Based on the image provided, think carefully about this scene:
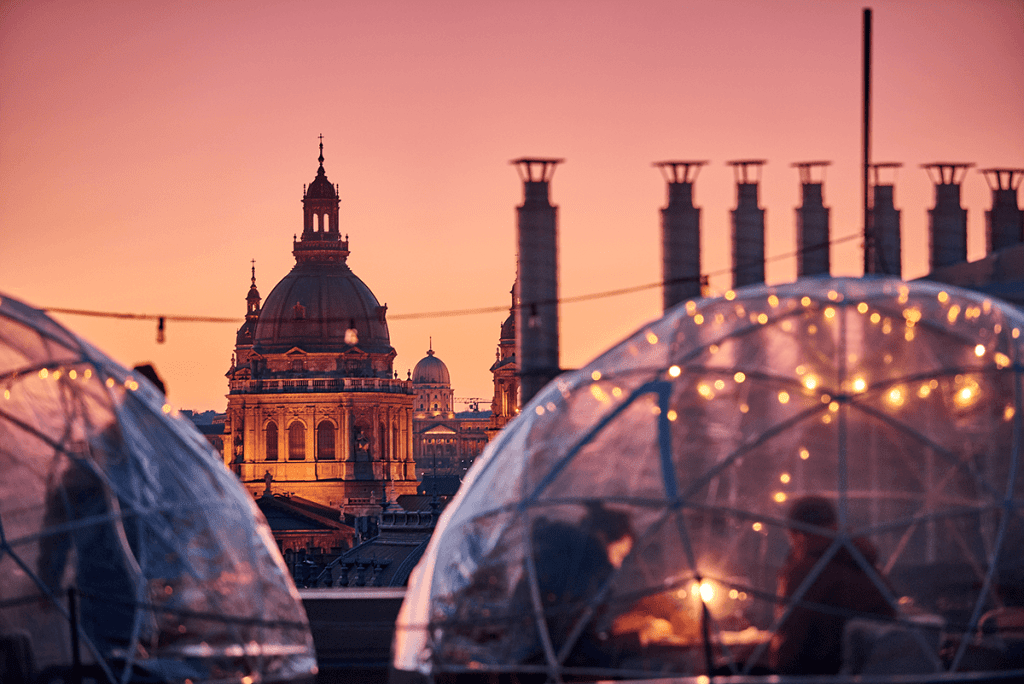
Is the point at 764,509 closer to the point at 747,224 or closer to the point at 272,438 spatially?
the point at 747,224

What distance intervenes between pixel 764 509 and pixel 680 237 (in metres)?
14.0

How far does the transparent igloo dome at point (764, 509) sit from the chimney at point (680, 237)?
11.6 meters

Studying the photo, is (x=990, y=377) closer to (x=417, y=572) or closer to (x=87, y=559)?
(x=417, y=572)

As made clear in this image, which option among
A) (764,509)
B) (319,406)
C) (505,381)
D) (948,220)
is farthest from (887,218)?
(319,406)

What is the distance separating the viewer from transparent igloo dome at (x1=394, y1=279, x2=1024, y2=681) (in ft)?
53.7

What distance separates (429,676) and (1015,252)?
14.4m

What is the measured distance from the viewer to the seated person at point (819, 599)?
1616cm

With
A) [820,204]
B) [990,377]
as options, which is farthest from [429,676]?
[820,204]

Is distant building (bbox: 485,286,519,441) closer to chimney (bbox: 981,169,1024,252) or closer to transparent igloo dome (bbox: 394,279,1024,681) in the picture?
chimney (bbox: 981,169,1024,252)

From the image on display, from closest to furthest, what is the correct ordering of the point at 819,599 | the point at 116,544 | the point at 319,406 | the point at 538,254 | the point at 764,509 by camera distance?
the point at 819,599, the point at 764,509, the point at 116,544, the point at 538,254, the point at 319,406

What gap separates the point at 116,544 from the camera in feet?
57.5

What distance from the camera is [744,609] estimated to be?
16359mm

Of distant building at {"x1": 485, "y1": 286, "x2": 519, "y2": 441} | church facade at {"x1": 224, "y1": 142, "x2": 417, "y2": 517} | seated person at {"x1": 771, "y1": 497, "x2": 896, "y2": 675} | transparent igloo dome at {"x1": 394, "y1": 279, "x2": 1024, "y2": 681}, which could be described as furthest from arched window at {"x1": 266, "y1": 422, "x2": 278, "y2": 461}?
seated person at {"x1": 771, "y1": 497, "x2": 896, "y2": 675}

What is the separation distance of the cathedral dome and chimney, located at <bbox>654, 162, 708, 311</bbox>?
122298mm
